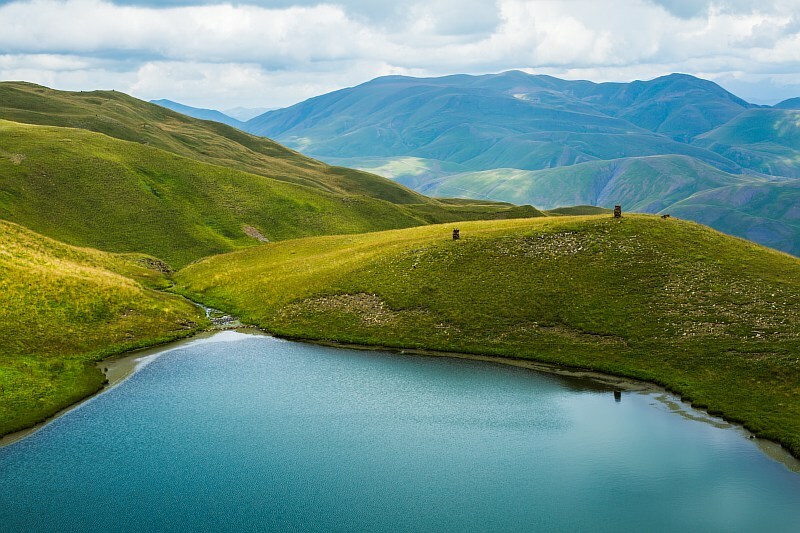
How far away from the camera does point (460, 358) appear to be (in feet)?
187

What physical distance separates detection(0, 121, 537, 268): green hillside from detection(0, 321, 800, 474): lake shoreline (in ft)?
198

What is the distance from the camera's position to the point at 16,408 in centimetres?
4241

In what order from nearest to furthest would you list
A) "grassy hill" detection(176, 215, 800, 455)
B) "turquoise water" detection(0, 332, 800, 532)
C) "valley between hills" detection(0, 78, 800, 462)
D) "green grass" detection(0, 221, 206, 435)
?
"turquoise water" detection(0, 332, 800, 532), "green grass" detection(0, 221, 206, 435), "valley between hills" detection(0, 78, 800, 462), "grassy hill" detection(176, 215, 800, 455)

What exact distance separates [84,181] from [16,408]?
113m

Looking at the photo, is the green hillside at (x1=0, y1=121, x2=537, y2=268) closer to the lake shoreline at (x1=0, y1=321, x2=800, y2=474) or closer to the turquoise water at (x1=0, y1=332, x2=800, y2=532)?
the lake shoreline at (x1=0, y1=321, x2=800, y2=474)

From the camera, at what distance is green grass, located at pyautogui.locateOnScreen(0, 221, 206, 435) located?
45.6m

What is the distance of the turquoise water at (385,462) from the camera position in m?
30.5

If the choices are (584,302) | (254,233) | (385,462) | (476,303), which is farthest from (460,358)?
(254,233)

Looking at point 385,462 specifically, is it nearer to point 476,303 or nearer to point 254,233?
point 476,303

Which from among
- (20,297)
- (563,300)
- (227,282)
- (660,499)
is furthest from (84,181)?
(660,499)

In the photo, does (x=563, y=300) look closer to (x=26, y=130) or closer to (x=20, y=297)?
(x=20, y=297)

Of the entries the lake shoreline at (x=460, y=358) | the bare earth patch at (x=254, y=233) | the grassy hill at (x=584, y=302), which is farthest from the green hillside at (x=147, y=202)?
the lake shoreline at (x=460, y=358)

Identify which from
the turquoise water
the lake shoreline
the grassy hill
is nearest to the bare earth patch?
the grassy hill

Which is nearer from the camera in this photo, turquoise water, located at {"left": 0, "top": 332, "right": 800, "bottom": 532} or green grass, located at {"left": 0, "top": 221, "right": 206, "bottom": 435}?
turquoise water, located at {"left": 0, "top": 332, "right": 800, "bottom": 532}
